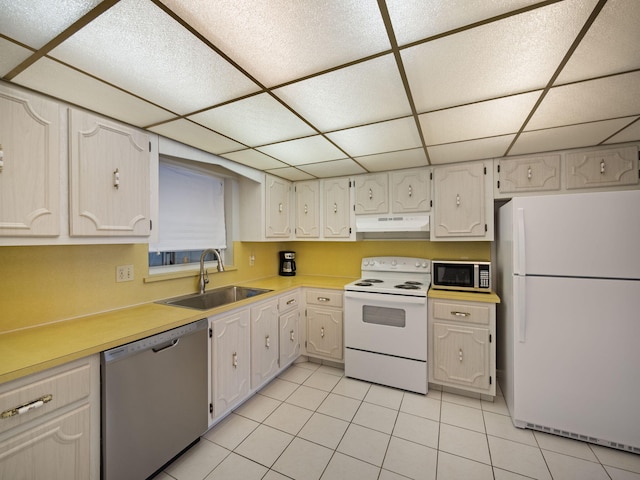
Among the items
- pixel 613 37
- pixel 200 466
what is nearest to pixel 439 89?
pixel 613 37

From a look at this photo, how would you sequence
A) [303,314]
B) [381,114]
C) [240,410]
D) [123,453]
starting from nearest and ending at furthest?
[123,453]
[381,114]
[240,410]
[303,314]

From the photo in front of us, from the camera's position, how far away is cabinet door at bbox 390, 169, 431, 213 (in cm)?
272

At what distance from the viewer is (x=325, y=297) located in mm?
2910

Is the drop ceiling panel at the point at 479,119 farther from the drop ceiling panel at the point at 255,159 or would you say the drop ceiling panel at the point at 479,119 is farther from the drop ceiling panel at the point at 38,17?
the drop ceiling panel at the point at 38,17

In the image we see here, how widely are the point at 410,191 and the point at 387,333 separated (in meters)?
1.39

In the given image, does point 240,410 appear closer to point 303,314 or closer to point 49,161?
point 303,314

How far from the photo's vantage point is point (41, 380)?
1.13 meters

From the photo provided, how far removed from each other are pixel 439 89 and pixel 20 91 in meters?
1.95

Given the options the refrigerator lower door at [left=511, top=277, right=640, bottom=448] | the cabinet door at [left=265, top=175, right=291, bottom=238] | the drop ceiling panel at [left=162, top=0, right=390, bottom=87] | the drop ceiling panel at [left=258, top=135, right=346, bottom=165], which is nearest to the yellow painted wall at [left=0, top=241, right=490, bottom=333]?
the cabinet door at [left=265, top=175, right=291, bottom=238]

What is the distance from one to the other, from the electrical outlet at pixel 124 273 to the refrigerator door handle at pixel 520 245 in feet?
8.93

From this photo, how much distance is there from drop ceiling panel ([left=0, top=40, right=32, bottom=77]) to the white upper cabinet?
2761 mm

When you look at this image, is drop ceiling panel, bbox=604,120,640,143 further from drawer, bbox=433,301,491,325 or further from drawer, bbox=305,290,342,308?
drawer, bbox=305,290,342,308

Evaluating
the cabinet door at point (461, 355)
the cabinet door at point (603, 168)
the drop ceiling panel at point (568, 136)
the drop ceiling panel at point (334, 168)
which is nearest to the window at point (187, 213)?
the drop ceiling panel at point (334, 168)

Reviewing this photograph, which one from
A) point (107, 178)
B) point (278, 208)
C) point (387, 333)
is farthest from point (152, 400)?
point (278, 208)
